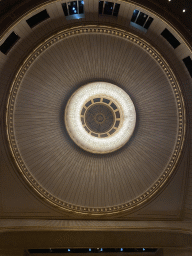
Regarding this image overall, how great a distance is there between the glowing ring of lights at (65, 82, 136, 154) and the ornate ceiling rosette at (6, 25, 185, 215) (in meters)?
0.27

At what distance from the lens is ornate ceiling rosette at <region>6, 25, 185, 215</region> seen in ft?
20.1

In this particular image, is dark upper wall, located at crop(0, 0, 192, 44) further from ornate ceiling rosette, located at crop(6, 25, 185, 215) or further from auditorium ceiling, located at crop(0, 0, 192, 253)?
ornate ceiling rosette, located at crop(6, 25, 185, 215)

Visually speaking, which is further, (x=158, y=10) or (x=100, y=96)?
(x=100, y=96)

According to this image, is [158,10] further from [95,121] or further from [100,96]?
[95,121]

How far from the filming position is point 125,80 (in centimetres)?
659

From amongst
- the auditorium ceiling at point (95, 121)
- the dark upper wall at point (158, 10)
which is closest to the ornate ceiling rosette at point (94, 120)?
the auditorium ceiling at point (95, 121)

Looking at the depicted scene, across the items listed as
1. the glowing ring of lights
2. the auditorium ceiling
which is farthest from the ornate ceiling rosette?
the glowing ring of lights

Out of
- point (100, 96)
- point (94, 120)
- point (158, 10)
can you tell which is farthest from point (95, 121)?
point (158, 10)

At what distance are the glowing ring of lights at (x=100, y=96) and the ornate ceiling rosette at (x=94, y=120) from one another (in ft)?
0.88

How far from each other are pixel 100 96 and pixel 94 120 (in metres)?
0.80

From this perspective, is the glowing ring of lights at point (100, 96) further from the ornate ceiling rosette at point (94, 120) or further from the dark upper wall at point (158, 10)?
the dark upper wall at point (158, 10)

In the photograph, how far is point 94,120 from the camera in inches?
280

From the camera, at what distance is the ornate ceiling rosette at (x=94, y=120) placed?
614 centimetres
